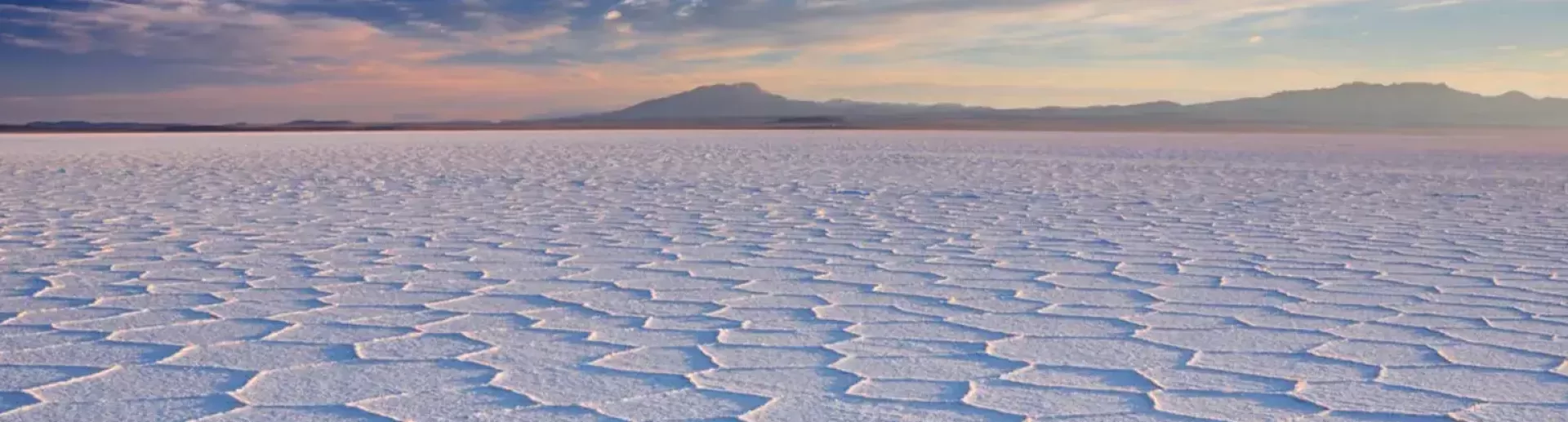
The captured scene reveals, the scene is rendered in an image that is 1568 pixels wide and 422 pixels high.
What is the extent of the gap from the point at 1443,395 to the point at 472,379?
1620 mm

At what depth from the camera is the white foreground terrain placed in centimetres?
240

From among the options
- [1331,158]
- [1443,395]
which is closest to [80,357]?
[1443,395]

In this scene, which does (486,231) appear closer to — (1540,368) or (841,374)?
(841,374)

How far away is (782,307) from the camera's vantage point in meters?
3.42

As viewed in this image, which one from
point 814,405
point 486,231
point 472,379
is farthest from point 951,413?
point 486,231

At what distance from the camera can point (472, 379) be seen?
254 centimetres

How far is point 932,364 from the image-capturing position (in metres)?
2.68

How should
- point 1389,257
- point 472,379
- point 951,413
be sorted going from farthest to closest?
point 1389,257 < point 472,379 < point 951,413

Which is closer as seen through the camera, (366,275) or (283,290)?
(283,290)

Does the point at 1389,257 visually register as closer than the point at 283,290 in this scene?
No

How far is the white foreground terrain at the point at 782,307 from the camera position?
7.88 ft

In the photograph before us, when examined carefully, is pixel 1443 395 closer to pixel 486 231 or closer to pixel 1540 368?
pixel 1540 368

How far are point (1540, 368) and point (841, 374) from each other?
49.6 inches

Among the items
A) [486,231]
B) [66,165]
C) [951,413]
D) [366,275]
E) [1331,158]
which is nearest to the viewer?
[951,413]
